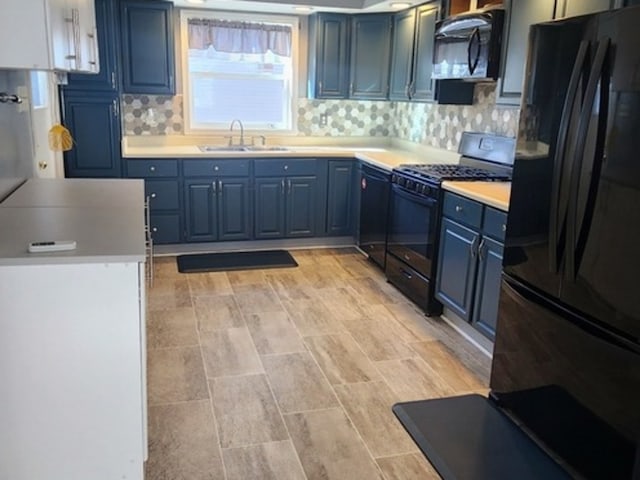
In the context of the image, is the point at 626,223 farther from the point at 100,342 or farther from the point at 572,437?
the point at 100,342

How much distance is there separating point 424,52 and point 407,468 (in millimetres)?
3278

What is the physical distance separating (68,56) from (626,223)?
2.29 meters

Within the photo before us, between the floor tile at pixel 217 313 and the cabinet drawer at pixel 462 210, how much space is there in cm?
149

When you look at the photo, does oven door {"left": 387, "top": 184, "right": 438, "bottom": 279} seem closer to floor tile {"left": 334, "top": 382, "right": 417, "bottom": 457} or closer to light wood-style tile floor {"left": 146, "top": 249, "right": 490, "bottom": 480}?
light wood-style tile floor {"left": 146, "top": 249, "right": 490, "bottom": 480}

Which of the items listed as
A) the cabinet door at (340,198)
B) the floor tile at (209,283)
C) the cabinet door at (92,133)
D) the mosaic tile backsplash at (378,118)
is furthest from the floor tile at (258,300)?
the mosaic tile backsplash at (378,118)

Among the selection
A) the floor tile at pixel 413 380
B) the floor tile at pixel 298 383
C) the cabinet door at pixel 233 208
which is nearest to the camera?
the floor tile at pixel 298 383

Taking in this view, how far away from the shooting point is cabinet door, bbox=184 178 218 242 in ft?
16.0

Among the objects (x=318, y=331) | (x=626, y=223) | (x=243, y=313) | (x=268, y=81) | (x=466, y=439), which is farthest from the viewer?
(x=268, y=81)

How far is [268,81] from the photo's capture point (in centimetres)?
549

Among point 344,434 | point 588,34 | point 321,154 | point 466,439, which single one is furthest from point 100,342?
point 321,154

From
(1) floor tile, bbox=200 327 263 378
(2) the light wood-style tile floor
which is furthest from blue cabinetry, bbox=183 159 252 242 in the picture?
(1) floor tile, bbox=200 327 263 378

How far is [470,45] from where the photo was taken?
11.8 ft

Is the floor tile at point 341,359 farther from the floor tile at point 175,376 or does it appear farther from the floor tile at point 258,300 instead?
the floor tile at point 175,376

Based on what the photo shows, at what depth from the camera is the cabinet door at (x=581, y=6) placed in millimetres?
2554
